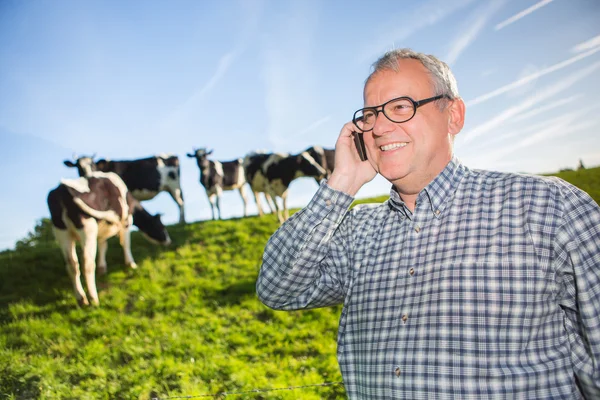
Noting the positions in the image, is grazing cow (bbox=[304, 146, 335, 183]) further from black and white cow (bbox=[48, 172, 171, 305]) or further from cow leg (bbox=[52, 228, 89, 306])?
cow leg (bbox=[52, 228, 89, 306])

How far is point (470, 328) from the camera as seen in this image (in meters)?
1.56

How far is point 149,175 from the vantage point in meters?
15.5

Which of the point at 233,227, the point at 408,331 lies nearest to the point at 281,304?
the point at 408,331

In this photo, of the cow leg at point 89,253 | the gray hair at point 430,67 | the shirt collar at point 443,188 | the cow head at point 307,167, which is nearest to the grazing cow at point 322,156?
the cow head at point 307,167

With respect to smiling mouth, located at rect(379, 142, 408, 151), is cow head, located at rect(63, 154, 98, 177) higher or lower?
higher

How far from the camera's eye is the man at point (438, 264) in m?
1.50

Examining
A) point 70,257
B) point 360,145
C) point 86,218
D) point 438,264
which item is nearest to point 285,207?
point 86,218

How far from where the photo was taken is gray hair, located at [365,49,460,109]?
198 centimetres

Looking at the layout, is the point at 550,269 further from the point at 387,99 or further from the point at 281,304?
the point at 281,304

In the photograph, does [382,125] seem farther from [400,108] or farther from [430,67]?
[430,67]

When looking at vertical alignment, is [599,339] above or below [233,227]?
below

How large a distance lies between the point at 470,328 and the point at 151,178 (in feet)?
50.5

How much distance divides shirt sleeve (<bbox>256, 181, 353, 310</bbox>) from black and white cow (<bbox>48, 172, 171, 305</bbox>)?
22.1 ft

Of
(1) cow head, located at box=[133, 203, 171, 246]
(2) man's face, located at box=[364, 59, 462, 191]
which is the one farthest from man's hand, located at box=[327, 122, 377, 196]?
(1) cow head, located at box=[133, 203, 171, 246]
